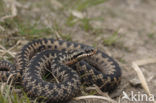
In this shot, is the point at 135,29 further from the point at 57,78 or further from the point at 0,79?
the point at 0,79

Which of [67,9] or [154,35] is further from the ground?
[67,9]

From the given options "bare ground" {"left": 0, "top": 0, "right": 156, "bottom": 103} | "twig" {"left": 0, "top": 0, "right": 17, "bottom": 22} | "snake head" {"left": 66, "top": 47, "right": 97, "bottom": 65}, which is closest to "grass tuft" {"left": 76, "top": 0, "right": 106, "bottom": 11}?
"bare ground" {"left": 0, "top": 0, "right": 156, "bottom": 103}

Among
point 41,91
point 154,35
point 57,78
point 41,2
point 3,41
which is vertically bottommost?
point 41,91

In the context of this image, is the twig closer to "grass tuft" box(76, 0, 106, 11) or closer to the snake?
the snake

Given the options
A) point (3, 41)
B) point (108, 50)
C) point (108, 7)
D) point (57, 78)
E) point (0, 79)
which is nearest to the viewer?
point (0, 79)

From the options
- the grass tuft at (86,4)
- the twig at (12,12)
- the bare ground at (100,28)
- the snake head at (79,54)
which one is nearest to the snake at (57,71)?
the snake head at (79,54)

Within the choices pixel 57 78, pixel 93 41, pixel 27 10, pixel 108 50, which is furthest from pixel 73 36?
pixel 57 78

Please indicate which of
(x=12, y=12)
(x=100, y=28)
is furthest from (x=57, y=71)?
(x=100, y=28)

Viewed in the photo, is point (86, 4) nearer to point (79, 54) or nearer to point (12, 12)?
point (12, 12)
